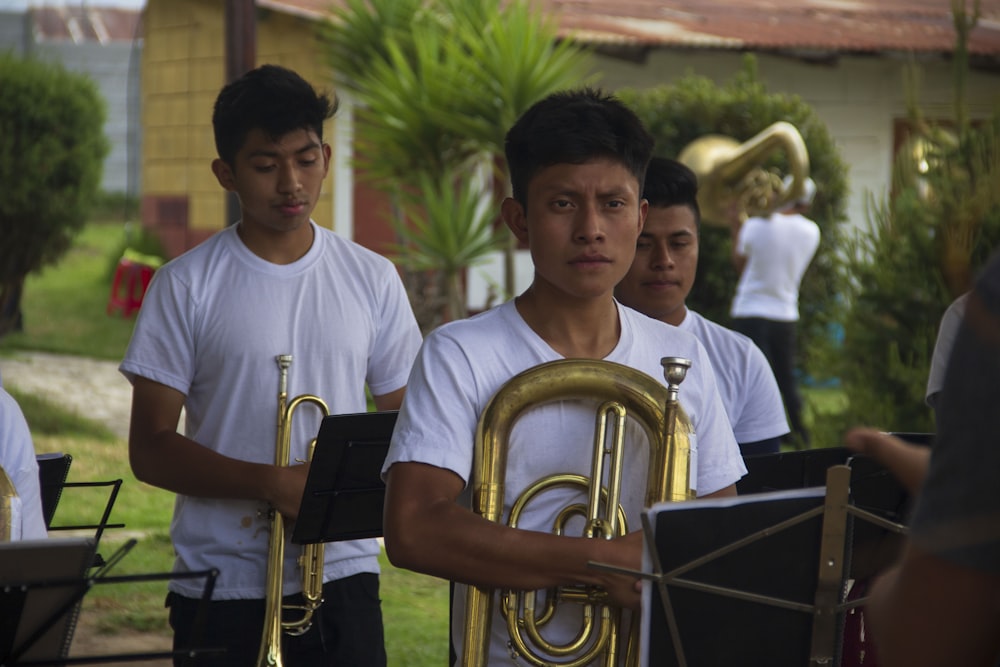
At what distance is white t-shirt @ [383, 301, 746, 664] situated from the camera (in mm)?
2271

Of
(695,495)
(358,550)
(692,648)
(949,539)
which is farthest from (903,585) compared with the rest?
(358,550)

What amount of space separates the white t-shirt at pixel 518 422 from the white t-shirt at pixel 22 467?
2.50ft

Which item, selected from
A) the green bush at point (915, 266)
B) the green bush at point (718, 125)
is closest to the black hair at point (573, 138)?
the green bush at point (915, 266)

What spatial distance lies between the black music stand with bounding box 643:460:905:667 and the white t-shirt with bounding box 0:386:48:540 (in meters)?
1.24

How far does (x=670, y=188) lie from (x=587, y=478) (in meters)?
1.42

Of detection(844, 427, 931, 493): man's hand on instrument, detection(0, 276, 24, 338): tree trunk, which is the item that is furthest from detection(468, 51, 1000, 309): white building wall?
detection(844, 427, 931, 493): man's hand on instrument

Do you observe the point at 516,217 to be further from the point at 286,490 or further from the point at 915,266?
the point at 915,266

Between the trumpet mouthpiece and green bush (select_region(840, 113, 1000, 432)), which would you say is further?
→ green bush (select_region(840, 113, 1000, 432))

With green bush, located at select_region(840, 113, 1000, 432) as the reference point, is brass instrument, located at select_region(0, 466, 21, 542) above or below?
below

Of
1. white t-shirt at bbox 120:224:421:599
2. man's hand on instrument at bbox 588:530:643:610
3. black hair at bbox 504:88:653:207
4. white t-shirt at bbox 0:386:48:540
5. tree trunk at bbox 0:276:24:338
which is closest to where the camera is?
man's hand on instrument at bbox 588:530:643:610

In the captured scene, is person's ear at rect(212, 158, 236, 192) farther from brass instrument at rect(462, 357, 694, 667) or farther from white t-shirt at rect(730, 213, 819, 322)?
white t-shirt at rect(730, 213, 819, 322)

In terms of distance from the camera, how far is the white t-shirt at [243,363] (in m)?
3.26

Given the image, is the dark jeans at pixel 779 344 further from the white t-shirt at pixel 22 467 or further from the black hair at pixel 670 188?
the white t-shirt at pixel 22 467

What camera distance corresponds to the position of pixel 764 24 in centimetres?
1411
